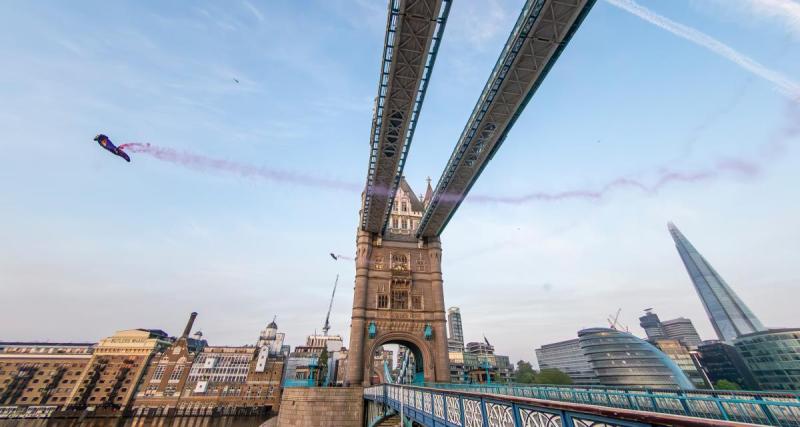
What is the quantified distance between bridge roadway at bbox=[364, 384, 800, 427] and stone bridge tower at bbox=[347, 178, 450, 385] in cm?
1484

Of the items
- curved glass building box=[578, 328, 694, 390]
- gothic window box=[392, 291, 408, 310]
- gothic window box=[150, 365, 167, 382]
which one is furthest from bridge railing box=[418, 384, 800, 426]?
gothic window box=[150, 365, 167, 382]

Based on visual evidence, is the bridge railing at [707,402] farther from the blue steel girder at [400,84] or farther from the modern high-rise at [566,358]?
the modern high-rise at [566,358]

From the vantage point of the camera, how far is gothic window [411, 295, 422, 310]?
35109 mm

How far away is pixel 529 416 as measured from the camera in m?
5.75

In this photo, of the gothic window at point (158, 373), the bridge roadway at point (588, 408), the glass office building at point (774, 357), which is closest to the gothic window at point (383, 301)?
the bridge roadway at point (588, 408)

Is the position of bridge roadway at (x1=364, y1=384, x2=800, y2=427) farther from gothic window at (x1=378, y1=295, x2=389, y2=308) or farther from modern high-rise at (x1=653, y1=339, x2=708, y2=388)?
modern high-rise at (x1=653, y1=339, x2=708, y2=388)

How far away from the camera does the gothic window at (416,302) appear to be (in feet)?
115

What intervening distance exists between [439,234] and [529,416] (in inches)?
1317

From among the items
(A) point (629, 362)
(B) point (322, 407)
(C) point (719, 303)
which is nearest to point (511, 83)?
(B) point (322, 407)

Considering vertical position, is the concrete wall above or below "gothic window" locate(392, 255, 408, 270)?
below

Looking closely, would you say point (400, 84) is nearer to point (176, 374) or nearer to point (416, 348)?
point (416, 348)

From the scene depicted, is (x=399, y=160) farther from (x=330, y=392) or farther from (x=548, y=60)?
(x=330, y=392)

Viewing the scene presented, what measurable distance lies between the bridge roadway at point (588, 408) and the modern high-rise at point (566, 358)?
14371 cm

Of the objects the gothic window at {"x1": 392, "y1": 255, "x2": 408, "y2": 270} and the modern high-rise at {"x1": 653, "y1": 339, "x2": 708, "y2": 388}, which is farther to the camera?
the modern high-rise at {"x1": 653, "y1": 339, "x2": 708, "y2": 388}
